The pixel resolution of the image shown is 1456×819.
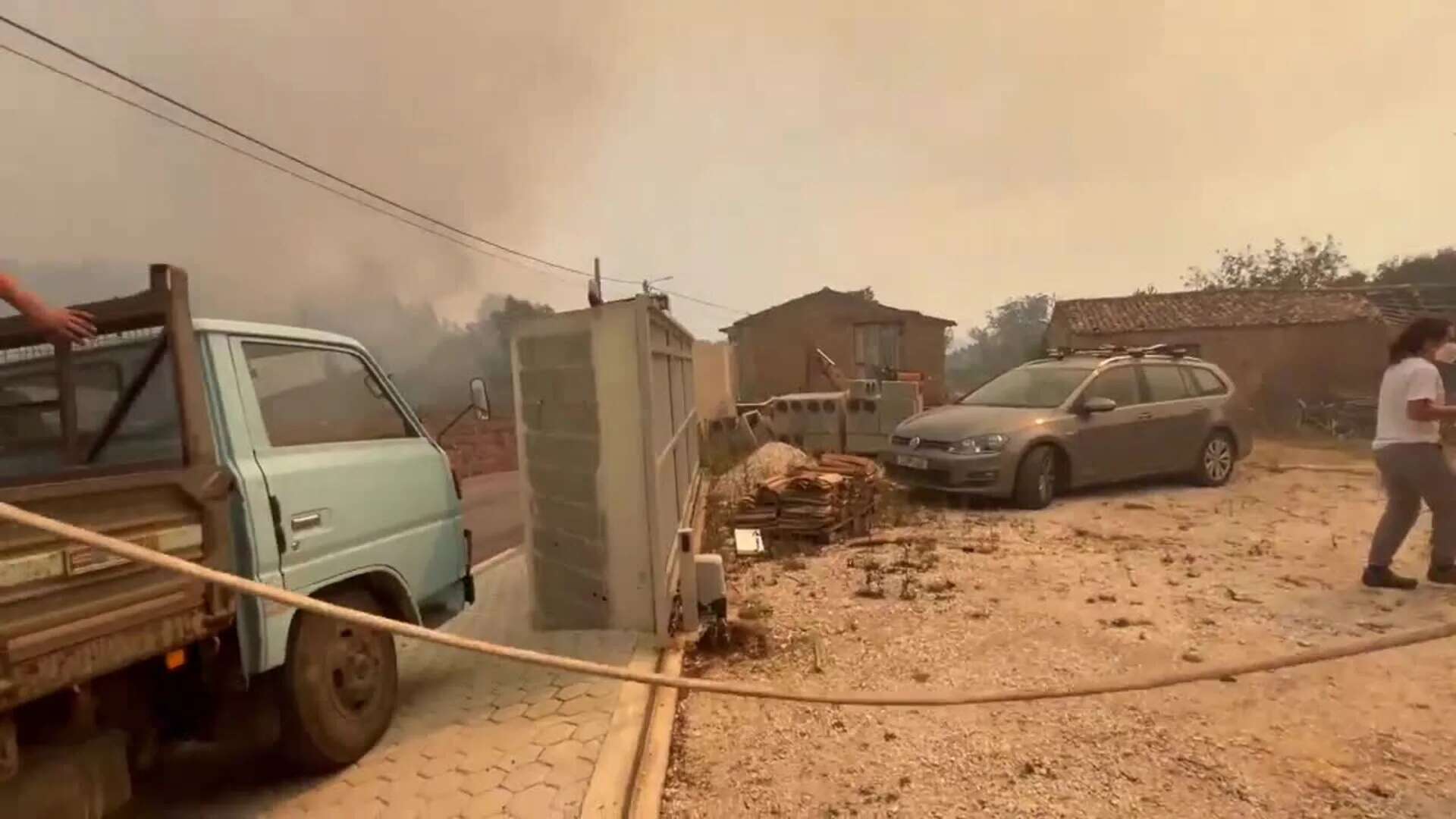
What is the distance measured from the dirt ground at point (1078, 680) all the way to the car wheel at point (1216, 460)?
96.4 inches

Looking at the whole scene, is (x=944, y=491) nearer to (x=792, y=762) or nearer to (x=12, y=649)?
(x=792, y=762)

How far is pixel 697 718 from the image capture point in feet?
12.8

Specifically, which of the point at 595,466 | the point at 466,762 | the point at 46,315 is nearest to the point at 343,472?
the point at 46,315

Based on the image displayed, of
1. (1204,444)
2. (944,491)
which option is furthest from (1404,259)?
(944,491)

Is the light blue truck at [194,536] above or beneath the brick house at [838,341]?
beneath

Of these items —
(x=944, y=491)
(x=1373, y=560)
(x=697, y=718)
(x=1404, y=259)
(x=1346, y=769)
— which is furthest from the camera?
(x=1404, y=259)

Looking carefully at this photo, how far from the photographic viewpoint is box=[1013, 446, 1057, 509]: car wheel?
27.5 ft

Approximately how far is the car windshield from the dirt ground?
2.22 meters

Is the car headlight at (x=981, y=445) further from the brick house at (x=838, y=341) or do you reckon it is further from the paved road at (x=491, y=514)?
the brick house at (x=838, y=341)

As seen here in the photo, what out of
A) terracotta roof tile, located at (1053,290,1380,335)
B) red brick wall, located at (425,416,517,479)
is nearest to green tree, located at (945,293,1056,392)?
terracotta roof tile, located at (1053,290,1380,335)

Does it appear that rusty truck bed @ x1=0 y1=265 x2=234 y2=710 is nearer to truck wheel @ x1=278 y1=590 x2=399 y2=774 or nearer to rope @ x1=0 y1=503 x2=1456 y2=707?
rope @ x1=0 y1=503 x2=1456 y2=707

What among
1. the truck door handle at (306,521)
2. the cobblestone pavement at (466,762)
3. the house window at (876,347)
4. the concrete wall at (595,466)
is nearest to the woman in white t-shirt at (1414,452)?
the concrete wall at (595,466)

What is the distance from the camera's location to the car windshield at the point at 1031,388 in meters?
9.02

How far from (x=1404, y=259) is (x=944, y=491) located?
144 feet
